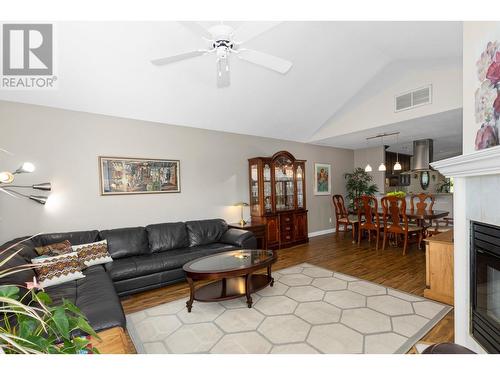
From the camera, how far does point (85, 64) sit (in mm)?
2822

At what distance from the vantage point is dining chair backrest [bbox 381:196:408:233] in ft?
14.0

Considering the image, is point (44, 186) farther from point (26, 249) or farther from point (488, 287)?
point (488, 287)

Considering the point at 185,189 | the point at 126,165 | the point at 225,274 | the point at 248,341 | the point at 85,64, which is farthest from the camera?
the point at 185,189

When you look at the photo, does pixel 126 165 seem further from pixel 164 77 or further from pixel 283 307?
pixel 283 307

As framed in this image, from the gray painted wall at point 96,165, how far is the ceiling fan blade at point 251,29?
104 inches

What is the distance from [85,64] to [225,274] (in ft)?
9.57

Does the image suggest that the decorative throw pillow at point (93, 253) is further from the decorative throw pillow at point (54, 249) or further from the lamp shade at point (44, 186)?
the lamp shade at point (44, 186)

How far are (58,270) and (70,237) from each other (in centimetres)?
80

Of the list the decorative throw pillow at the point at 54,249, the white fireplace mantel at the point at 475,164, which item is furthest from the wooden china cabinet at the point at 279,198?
the white fireplace mantel at the point at 475,164

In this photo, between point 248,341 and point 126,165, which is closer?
point 248,341

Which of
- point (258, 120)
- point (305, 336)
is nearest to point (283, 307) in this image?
point (305, 336)

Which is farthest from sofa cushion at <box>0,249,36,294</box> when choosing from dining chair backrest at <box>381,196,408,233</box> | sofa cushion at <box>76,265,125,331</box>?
dining chair backrest at <box>381,196,408,233</box>

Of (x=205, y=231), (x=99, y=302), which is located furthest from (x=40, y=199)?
(x=205, y=231)

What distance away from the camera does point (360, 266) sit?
147 inches
